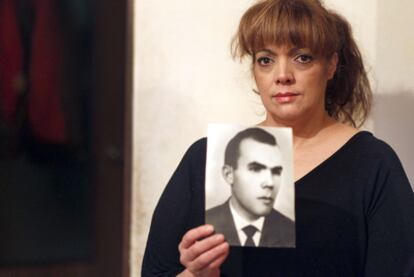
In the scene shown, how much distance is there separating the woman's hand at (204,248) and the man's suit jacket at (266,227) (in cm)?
1

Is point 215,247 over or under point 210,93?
under

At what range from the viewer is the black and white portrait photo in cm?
70

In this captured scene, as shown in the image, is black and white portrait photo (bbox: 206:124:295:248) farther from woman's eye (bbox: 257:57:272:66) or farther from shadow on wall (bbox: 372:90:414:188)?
shadow on wall (bbox: 372:90:414:188)

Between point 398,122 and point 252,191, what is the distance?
0.54 m

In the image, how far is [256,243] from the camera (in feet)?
A: 2.30

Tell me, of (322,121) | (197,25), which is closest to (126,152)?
(197,25)

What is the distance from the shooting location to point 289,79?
84cm

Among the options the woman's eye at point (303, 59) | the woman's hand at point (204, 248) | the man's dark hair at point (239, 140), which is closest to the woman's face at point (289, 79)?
the woman's eye at point (303, 59)

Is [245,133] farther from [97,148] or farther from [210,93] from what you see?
[97,148]

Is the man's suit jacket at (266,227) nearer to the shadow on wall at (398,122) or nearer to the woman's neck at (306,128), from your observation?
the woman's neck at (306,128)

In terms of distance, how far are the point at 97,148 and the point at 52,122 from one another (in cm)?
17

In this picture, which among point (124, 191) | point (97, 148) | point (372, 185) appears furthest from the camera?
point (97, 148)

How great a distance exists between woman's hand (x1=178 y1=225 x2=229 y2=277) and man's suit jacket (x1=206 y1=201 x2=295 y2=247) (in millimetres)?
11

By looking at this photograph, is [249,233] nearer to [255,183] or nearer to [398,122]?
[255,183]
